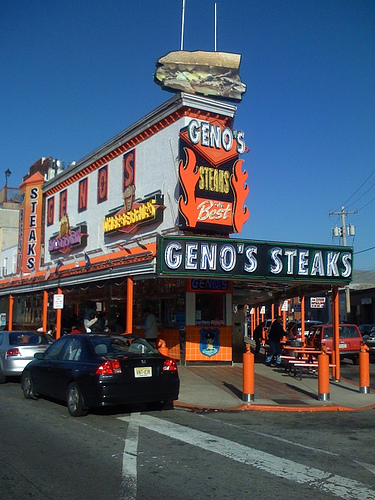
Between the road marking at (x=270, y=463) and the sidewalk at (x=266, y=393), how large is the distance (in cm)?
263

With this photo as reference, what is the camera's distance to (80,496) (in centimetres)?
557

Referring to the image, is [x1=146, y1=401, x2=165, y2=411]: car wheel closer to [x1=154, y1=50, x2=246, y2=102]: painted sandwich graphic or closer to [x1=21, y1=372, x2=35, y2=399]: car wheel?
[x1=21, y1=372, x2=35, y2=399]: car wheel

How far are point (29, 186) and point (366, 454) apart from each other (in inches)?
1070

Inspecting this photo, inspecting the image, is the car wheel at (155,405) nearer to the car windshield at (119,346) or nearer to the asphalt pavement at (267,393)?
the asphalt pavement at (267,393)

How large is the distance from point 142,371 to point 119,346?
77 cm

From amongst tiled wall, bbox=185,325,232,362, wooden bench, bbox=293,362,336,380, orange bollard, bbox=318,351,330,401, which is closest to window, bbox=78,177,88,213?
tiled wall, bbox=185,325,232,362

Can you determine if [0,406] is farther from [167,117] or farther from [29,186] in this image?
[29,186]

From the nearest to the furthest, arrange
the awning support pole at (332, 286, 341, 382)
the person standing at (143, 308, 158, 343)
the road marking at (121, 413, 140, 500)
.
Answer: the road marking at (121, 413, 140, 500) < the awning support pole at (332, 286, 341, 382) < the person standing at (143, 308, 158, 343)

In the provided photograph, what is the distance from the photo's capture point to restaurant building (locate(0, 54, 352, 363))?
15320mm

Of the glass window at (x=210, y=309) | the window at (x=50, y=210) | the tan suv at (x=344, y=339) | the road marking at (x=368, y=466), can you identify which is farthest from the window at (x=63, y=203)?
the road marking at (x=368, y=466)

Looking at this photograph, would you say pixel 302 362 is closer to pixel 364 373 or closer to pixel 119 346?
pixel 364 373

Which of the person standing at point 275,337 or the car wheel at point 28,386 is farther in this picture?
the person standing at point 275,337

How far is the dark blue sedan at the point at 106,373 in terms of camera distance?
9602 mm

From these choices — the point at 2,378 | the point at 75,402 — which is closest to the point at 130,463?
the point at 75,402
